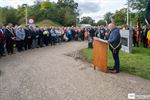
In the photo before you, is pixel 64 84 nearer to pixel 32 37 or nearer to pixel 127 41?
pixel 127 41

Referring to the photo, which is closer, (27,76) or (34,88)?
(34,88)

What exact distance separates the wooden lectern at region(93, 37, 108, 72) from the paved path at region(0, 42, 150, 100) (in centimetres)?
33

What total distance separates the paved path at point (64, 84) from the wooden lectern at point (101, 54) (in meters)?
0.33

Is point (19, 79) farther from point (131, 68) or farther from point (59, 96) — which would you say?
point (131, 68)

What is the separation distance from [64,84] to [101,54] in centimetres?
374

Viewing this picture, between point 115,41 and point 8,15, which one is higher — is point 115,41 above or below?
below

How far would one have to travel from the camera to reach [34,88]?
1156 centimetres

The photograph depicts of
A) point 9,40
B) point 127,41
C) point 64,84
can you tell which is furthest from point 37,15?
point 64,84

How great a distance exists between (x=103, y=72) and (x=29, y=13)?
241 ft

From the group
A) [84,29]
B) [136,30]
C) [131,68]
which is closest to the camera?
[131,68]

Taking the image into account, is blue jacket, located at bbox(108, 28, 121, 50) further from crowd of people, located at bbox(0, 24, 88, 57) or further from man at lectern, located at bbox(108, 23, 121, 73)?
crowd of people, located at bbox(0, 24, 88, 57)

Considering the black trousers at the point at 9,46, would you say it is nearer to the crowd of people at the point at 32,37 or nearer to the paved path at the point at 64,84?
the crowd of people at the point at 32,37

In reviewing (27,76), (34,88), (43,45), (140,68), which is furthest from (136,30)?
(34,88)

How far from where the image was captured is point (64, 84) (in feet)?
40.2
